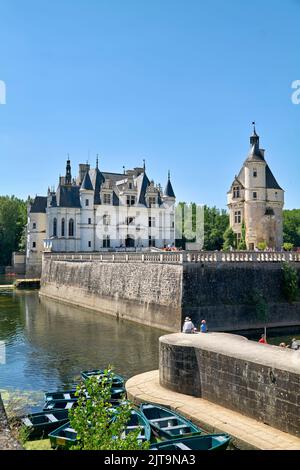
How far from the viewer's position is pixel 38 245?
2648 inches

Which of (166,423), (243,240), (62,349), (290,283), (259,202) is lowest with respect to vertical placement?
(62,349)

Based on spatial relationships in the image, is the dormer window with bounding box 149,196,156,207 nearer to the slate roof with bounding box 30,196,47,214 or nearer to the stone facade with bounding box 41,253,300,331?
the slate roof with bounding box 30,196,47,214

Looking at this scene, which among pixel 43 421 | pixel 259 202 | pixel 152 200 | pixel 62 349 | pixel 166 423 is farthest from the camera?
pixel 152 200

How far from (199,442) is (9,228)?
86709 millimetres

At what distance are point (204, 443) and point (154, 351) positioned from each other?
40.4 ft

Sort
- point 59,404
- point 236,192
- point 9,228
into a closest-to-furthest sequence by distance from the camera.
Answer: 1. point 59,404
2. point 236,192
3. point 9,228

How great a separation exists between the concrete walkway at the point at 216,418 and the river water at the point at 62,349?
332cm

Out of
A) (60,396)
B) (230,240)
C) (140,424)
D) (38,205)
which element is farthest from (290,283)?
(38,205)

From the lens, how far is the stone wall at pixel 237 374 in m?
11.8

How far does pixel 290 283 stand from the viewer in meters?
30.4

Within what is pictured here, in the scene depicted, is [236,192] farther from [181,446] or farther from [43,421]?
[181,446]
